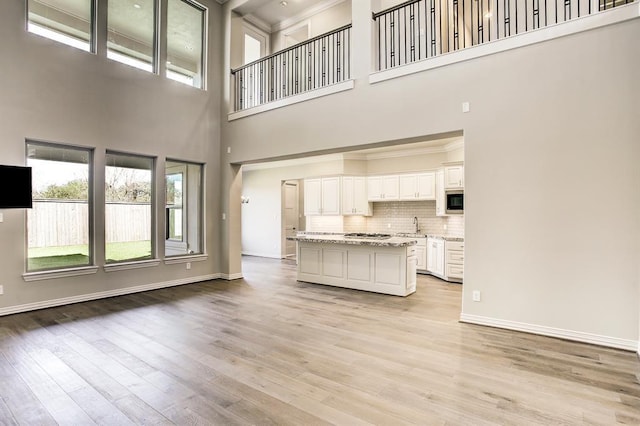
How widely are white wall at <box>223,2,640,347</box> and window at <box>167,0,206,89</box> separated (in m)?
4.41

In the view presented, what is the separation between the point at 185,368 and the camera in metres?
2.89

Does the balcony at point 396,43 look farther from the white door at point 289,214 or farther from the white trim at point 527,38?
the white door at point 289,214

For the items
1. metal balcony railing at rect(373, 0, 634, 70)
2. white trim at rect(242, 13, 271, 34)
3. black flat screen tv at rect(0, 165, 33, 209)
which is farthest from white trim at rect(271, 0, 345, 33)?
black flat screen tv at rect(0, 165, 33, 209)

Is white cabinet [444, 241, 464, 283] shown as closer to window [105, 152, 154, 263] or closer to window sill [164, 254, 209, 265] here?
window sill [164, 254, 209, 265]

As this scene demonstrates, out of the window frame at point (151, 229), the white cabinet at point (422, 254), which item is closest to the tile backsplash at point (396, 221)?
the white cabinet at point (422, 254)

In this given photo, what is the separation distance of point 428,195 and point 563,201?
422cm

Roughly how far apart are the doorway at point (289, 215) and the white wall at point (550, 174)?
21.1ft

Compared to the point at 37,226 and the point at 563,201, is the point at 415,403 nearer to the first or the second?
the point at 563,201

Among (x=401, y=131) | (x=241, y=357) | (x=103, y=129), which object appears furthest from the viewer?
(x=103, y=129)

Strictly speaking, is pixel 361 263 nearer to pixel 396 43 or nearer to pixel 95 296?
pixel 396 43

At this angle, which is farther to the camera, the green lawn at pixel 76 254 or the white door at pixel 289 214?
the white door at pixel 289 214

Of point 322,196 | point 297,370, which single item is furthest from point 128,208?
point 322,196

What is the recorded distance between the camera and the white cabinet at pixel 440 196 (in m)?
7.39

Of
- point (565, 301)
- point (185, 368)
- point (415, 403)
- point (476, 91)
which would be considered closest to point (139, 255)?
point (185, 368)
